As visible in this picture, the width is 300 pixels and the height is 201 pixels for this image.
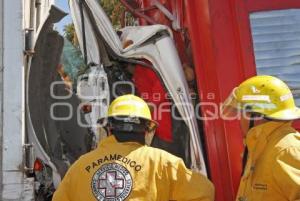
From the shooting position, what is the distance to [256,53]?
10.0 ft

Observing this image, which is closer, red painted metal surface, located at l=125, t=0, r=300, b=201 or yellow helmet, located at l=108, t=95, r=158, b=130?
yellow helmet, located at l=108, t=95, r=158, b=130

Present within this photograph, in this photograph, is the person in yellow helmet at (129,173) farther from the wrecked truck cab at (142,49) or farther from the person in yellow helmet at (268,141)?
the wrecked truck cab at (142,49)

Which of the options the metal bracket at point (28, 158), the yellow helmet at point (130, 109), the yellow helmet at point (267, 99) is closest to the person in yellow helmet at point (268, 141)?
the yellow helmet at point (267, 99)

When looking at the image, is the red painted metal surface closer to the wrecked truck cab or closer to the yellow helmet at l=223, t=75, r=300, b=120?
the wrecked truck cab

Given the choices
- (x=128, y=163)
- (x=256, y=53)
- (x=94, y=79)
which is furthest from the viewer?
(x=94, y=79)

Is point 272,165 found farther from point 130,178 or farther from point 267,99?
point 130,178

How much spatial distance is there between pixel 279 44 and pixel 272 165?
3.03 ft

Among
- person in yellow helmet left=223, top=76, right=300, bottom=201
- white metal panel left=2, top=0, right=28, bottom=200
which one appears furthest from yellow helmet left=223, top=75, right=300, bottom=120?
white metal panel left=2, top=0, right=28, bottom=200

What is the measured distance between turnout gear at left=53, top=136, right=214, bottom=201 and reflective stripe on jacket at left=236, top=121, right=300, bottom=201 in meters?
0.21

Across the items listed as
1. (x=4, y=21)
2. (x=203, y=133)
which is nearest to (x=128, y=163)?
(x=203, y=133)

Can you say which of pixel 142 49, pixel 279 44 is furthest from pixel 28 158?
pixel 279 44

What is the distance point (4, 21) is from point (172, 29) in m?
1.07

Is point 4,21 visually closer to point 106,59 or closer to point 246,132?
point 106,59

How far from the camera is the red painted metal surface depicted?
3.00 meters
